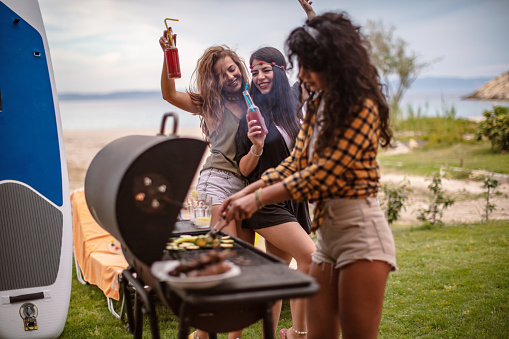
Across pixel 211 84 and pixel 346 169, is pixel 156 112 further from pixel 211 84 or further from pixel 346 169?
pixel 346 169

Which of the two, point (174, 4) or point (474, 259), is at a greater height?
point (174, 4)

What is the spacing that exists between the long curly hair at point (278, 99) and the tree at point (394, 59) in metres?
13.6

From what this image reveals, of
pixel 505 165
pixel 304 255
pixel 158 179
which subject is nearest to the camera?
pixel 158 179

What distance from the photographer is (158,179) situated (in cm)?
162

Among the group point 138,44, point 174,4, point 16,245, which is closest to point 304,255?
point 16,245

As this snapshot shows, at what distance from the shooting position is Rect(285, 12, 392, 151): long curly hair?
1.58 meters

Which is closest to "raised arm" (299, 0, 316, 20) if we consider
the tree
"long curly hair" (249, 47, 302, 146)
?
"long curly hair" (249, 47, 302, 146)

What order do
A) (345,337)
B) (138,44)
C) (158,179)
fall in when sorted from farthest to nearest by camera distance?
1. (138,44)
2. (345,337)
3. (158,179)

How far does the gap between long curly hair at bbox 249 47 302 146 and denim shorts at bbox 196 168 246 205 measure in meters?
0.41

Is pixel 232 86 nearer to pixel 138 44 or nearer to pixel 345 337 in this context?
pixel 345 337

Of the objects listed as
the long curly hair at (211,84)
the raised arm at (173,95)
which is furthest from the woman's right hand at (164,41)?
the long curly hair at (211,84)

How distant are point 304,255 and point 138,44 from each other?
69.1ft

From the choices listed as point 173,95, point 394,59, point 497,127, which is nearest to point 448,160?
point 497,127

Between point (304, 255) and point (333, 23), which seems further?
point (304, 255)
